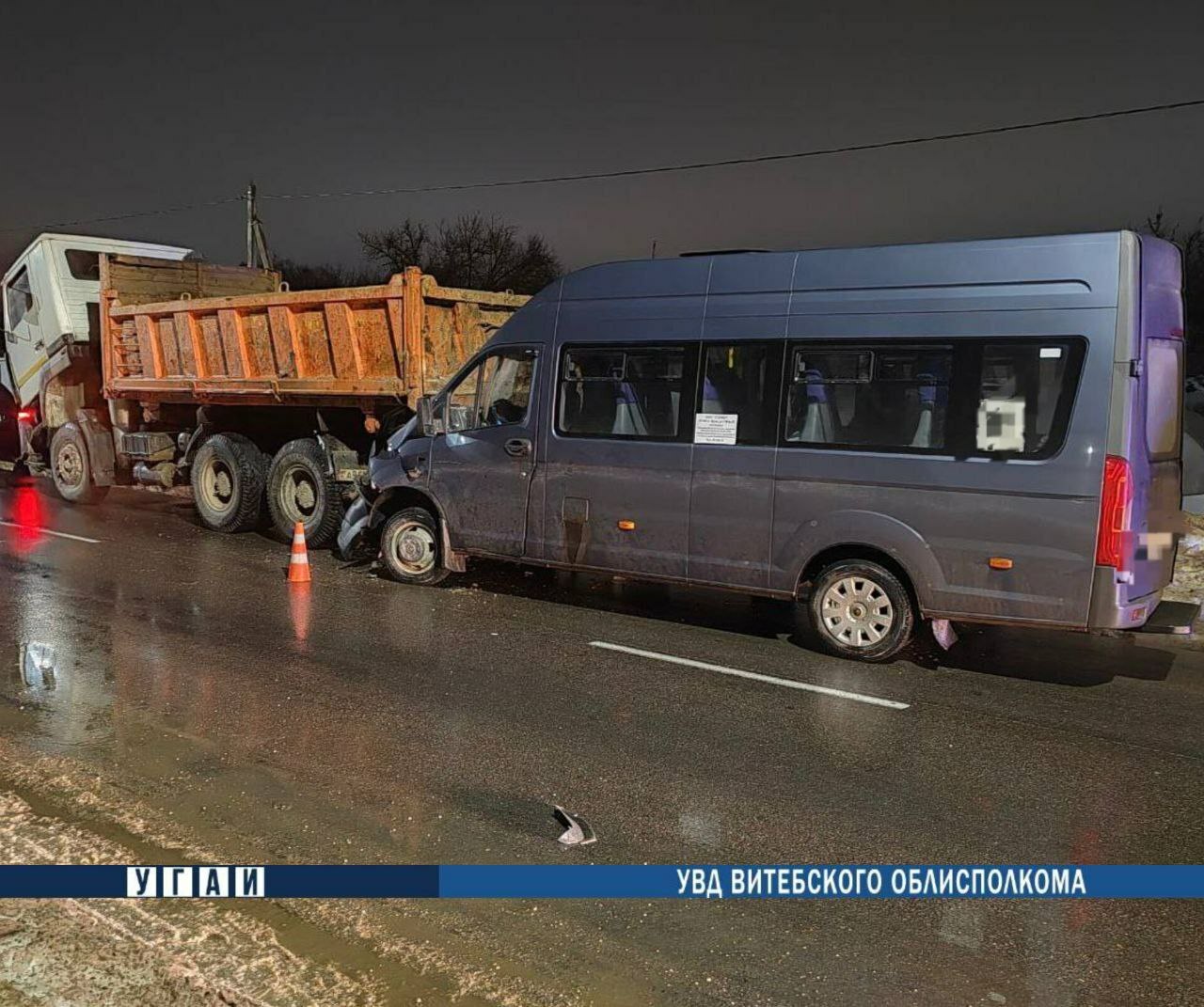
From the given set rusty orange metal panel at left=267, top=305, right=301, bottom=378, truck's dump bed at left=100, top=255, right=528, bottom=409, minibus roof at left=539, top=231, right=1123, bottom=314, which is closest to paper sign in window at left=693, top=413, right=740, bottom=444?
minibus roof at left=539, top=231, right=1123, bottom=314

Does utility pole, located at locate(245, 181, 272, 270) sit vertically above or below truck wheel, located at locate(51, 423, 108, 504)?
above

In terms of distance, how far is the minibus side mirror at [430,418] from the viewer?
9.21 metres

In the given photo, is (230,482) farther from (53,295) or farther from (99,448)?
(53,295)

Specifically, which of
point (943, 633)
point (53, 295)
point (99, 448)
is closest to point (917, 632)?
point (943, 633)

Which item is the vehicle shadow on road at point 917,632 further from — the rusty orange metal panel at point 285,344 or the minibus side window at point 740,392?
the rusty orange metal panel at point 285,344

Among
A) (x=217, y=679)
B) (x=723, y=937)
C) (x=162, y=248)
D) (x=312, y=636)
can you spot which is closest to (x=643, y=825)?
(x=723, y=937)

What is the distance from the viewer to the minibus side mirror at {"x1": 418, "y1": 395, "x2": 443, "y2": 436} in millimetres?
9211

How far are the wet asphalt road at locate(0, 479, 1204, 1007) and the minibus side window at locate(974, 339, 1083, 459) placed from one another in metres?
1.56

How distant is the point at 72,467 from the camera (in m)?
14.6

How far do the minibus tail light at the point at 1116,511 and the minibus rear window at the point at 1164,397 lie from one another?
40cm

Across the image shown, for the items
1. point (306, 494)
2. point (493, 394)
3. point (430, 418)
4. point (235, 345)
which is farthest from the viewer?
point (235, 345)

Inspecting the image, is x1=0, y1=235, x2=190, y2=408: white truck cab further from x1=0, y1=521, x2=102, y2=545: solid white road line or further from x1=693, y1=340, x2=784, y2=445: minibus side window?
x1=693, y1=340, x2=784, y2=445: minibus side window

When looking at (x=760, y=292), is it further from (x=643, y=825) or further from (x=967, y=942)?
(x=967, y=942)

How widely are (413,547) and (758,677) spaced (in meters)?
3.92
